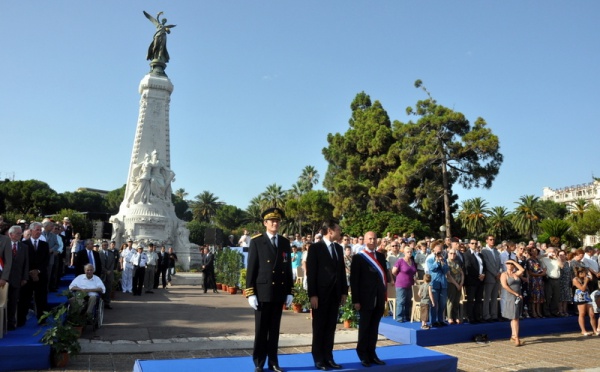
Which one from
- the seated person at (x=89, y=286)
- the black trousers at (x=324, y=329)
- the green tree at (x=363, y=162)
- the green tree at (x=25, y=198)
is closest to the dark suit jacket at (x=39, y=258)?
the seated person at (x=89, y=286)

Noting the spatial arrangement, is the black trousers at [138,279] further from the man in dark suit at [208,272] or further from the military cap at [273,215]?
the military cap at [273,215]

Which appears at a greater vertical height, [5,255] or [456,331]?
[5,255]

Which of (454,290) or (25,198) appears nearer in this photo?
(454,290)

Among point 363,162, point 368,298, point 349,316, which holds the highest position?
point 363,162

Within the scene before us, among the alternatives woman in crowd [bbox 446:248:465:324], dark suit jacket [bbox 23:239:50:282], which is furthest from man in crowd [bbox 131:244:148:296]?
woman in crowd [bbox 446:248:465:324]

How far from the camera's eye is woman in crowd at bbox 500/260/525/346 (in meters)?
8.38

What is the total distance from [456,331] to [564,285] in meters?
3.84

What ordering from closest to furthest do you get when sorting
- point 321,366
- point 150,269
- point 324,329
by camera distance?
point 321,366 → point 324,329 → point 150,269

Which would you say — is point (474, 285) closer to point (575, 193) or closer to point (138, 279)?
point (138, 279)

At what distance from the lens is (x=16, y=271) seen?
6.46 meters

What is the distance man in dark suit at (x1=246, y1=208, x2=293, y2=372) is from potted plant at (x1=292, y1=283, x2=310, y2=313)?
6.89 m

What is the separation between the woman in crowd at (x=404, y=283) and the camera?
28.9ft

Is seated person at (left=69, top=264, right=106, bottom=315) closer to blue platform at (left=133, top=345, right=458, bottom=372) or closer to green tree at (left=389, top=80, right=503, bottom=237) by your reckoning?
blue platform at (left=133, top=345, right=458, bottom=372)

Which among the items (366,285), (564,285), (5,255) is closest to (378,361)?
(366,285)
